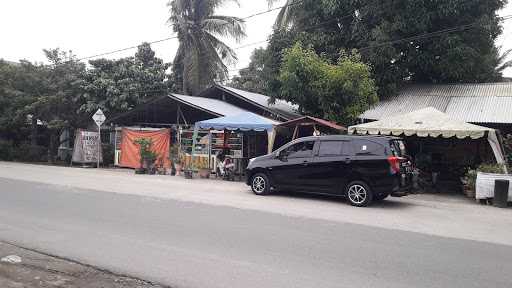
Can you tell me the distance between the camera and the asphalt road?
Result: 5.39 meters

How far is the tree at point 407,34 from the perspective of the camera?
20094 millimetres

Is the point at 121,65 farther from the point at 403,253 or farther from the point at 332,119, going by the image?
the point at 403,253

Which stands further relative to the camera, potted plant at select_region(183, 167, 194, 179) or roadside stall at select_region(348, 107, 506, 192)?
potted plant at select_region(183, 167, 194, 179)

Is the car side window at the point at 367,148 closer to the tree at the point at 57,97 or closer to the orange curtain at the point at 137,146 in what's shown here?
the orange curtain at the point at 137,146

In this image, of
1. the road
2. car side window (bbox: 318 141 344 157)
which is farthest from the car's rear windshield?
the road

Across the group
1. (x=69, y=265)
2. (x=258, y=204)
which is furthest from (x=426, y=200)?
(x=69, y=265)

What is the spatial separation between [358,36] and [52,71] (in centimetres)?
1750

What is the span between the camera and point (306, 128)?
744 inches

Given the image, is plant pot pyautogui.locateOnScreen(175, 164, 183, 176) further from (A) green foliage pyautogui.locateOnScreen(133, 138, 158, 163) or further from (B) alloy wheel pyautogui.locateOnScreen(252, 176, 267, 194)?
(B) alloy wheel pyautogui.locateOnScreen(252, 176, 267, 194)

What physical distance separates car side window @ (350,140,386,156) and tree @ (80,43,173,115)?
16.2m

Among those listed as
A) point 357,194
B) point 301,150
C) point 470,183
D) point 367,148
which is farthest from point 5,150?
point 470,183

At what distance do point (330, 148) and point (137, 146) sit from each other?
12.6 meters

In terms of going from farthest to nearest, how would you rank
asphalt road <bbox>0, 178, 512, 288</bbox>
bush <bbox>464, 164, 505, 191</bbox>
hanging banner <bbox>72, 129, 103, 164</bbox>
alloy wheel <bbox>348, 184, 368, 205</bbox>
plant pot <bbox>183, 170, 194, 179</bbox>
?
hanging banner <bbox>72, 129, 103, 164</bbox> < plant pot <bbox>183, 170, 194, 179</bbox> < bush <bbox>464, 164, 505, 191</bbox> < alloy wheel <bbox>348, 184, 368, 205</bbox> < asphalt road <bbox>0, 178, 512, 288</bbox>

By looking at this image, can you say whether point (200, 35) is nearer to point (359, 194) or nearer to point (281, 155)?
point (281, 155)
